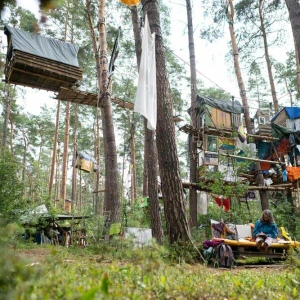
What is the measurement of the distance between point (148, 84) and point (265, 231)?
173 inches

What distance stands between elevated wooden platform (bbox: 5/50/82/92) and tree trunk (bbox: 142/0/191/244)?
299cm

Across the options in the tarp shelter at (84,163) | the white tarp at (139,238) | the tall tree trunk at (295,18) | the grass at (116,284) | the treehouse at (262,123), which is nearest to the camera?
the grass at (116,284)

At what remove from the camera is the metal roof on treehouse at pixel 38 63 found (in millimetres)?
7668

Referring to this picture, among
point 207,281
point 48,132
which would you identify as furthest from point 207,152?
point 48,132

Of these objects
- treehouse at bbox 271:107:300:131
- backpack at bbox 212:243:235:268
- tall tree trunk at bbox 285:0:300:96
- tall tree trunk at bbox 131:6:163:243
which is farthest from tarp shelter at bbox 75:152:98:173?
tall tree trunk at bbox 285:0:300:96

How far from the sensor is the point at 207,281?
267 centimetres

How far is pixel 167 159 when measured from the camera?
5.57 metres

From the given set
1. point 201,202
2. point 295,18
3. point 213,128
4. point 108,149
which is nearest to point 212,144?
point 213,128

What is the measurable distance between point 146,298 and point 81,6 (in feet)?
40.8

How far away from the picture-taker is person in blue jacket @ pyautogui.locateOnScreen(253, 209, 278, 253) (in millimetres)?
6914

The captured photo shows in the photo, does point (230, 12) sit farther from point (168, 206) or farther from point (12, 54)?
point (168, 206)

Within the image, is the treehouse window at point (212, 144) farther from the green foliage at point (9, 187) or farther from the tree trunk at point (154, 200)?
the green foliage at point (9, 187)

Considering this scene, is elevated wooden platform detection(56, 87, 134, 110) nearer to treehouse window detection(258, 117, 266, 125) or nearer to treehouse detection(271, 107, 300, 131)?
treehouse detection(271, 107, 300, 131)

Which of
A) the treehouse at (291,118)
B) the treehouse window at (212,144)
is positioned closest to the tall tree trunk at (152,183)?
the treehouse window at (212,144)
